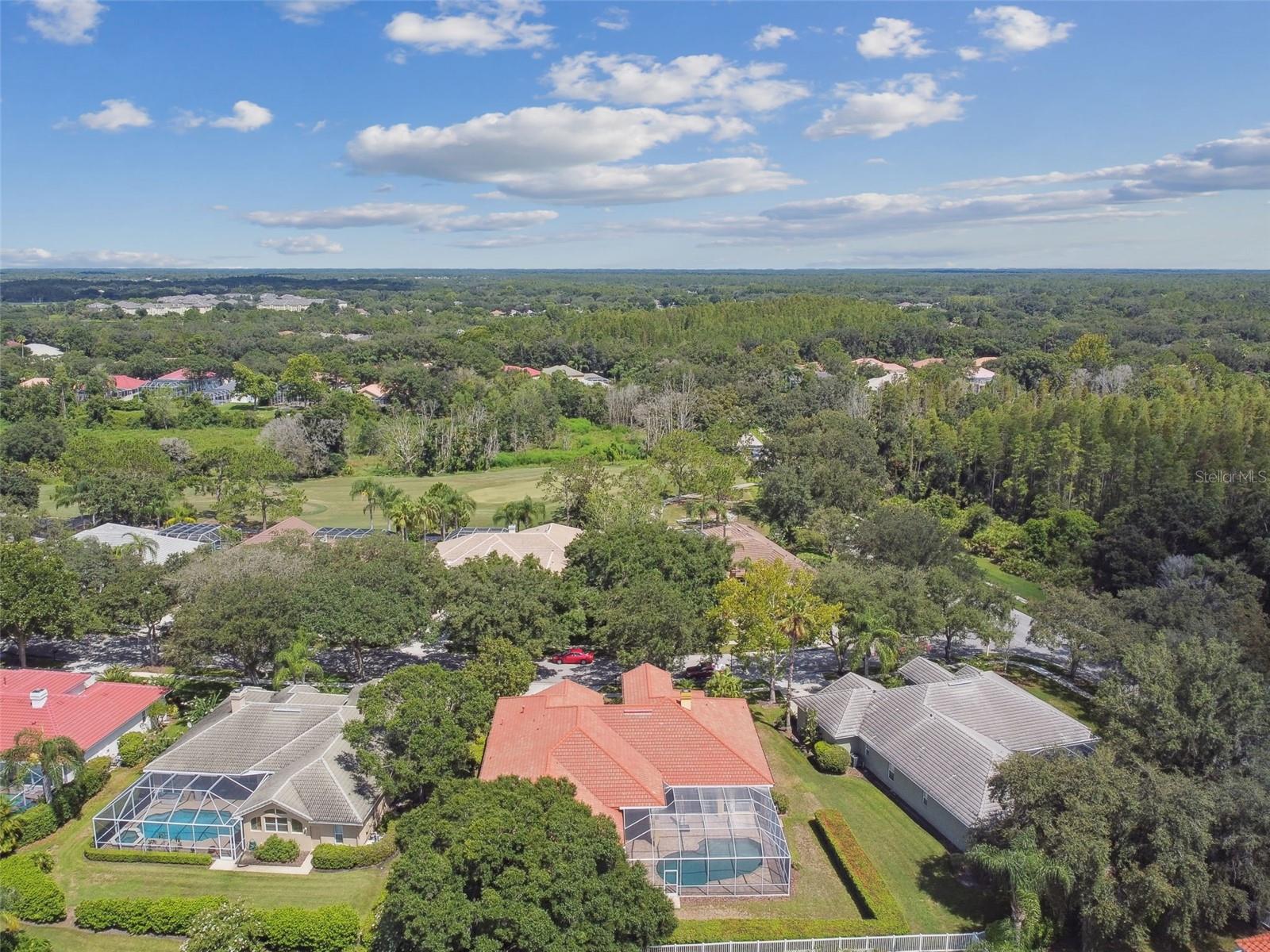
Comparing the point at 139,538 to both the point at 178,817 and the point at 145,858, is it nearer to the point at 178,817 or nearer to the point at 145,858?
the point at 178,817

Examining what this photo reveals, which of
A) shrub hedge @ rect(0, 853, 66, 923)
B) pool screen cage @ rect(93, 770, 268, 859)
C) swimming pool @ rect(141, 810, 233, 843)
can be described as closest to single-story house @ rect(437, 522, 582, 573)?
pool screen cage @ rect(93, 770, 268, 859)

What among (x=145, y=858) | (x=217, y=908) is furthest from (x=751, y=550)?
(x=217, y=908)

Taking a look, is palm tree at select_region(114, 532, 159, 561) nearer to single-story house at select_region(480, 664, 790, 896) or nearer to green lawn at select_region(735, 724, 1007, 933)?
single-story house at select_region(480, 664, 790, 896)

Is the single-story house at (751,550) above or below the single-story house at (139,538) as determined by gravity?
below

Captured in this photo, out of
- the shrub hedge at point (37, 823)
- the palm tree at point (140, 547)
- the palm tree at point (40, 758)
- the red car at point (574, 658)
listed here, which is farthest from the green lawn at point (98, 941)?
the palm tree at point (140, 547)

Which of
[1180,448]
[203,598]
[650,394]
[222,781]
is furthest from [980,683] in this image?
[650,394]

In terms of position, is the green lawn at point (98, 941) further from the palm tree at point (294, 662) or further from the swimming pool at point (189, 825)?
the palm tree at point (294, 662)

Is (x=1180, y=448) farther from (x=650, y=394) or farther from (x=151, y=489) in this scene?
(x=151, y=489)
